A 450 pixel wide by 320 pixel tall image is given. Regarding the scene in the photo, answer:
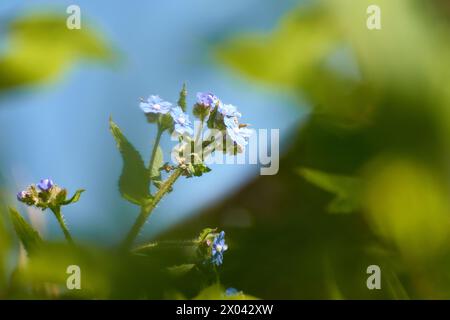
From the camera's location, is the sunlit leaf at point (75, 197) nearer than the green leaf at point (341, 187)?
Yes

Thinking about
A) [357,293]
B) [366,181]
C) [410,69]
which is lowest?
[357,293]

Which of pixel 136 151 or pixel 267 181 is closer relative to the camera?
pixel 136 151

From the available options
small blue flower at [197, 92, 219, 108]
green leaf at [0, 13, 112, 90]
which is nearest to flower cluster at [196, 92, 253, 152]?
small blue flower at [197, 92, 219, 108]

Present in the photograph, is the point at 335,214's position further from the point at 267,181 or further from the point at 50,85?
the point at 50,85

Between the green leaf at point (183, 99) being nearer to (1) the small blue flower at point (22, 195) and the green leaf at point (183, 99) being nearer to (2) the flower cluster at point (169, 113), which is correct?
(2) the flower cluster at point (169, 113)

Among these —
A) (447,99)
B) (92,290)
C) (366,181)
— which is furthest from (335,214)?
(92,290)

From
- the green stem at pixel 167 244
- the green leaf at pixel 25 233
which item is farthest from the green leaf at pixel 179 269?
the green leaf at pixel 25 233

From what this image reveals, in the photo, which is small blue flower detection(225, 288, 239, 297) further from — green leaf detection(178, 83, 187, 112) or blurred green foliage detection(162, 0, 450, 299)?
green leaf detection(178, 83, 187, 112)
